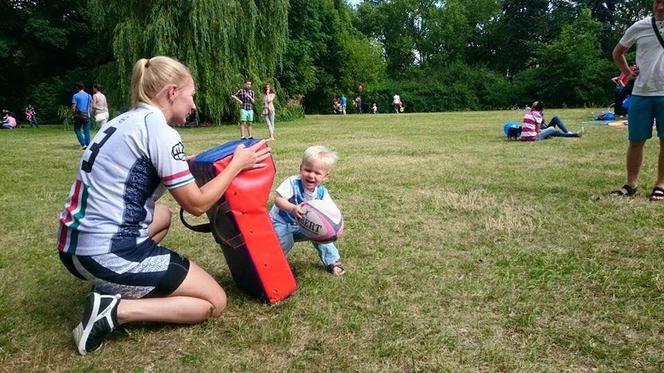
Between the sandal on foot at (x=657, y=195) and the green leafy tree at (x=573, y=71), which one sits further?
the green leafy tree at (x=573, y=71)

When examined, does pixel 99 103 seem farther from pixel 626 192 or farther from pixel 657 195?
pixel 657 195

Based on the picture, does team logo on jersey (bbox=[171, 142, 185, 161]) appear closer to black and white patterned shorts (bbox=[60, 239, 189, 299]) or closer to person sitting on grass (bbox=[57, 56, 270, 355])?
person sitting on grass (bbox=[57, 56, 270, 355])

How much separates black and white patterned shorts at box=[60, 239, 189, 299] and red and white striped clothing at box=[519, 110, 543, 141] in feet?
35.3

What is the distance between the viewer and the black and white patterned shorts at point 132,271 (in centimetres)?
258

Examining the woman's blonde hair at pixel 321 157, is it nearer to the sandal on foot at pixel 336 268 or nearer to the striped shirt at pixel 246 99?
the sandal on foot at pixel 336 268

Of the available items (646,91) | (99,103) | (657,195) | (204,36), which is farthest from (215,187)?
(204,36)

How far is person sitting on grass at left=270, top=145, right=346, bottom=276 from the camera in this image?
11.2ft

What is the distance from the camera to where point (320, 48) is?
37.8 m

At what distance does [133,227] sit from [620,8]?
65396mm

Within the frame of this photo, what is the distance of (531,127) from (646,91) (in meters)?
6.61

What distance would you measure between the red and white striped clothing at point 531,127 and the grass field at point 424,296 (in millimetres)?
5797

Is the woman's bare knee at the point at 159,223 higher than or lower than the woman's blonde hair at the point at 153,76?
lower

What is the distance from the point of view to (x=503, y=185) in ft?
21.3

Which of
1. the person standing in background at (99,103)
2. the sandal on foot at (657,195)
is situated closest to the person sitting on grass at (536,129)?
the sandal on foot at (657,195)
